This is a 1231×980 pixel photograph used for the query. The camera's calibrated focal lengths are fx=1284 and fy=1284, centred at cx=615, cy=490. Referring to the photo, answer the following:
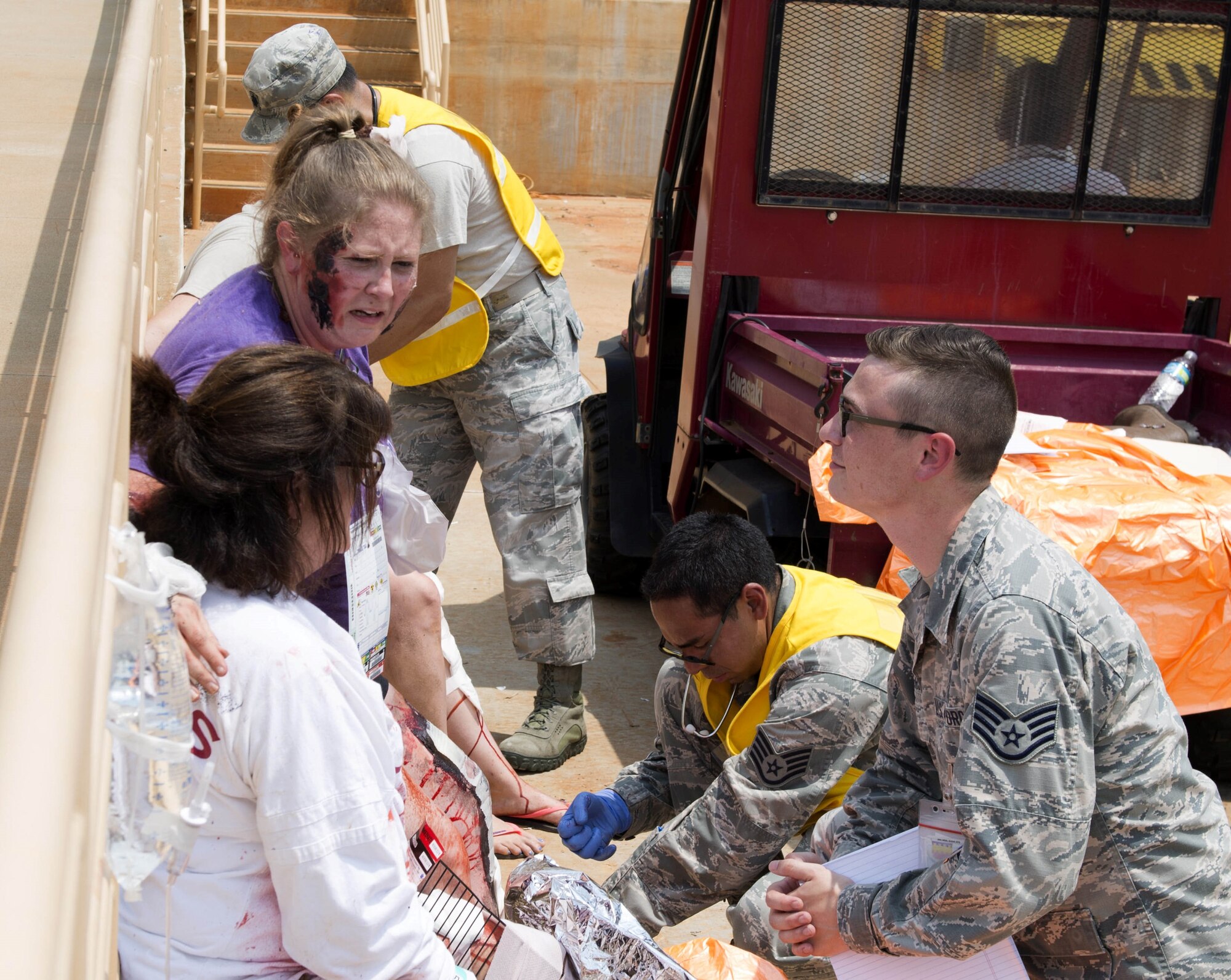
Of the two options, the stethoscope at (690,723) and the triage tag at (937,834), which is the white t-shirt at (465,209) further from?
the triage tag at (937,834)

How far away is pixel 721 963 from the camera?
2240 mm

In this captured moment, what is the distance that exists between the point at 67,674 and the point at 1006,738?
1393 millimetres

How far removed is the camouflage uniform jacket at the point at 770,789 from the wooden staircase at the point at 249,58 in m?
7.21

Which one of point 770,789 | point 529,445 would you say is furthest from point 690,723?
point 529,445

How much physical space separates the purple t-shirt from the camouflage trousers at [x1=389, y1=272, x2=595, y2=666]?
1521 mm

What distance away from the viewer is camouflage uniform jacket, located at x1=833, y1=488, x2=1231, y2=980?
6.08ft

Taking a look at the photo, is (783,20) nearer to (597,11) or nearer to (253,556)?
(253,556)

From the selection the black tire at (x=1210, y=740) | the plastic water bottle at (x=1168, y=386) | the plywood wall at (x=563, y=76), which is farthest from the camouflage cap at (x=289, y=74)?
the plywood wall at (x=563, y=76)

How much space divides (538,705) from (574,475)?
0.73 metres

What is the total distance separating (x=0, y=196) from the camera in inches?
170

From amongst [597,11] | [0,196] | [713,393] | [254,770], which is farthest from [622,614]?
[597,11]

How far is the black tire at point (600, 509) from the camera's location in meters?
5.16

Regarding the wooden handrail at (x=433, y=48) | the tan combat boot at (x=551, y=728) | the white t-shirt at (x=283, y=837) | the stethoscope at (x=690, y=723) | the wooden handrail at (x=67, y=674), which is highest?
the wooden handrail at (x=433, y=48)

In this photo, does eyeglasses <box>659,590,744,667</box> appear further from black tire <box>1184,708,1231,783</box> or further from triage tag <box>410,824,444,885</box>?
black tire <box>1184,708,1231,783</box>
